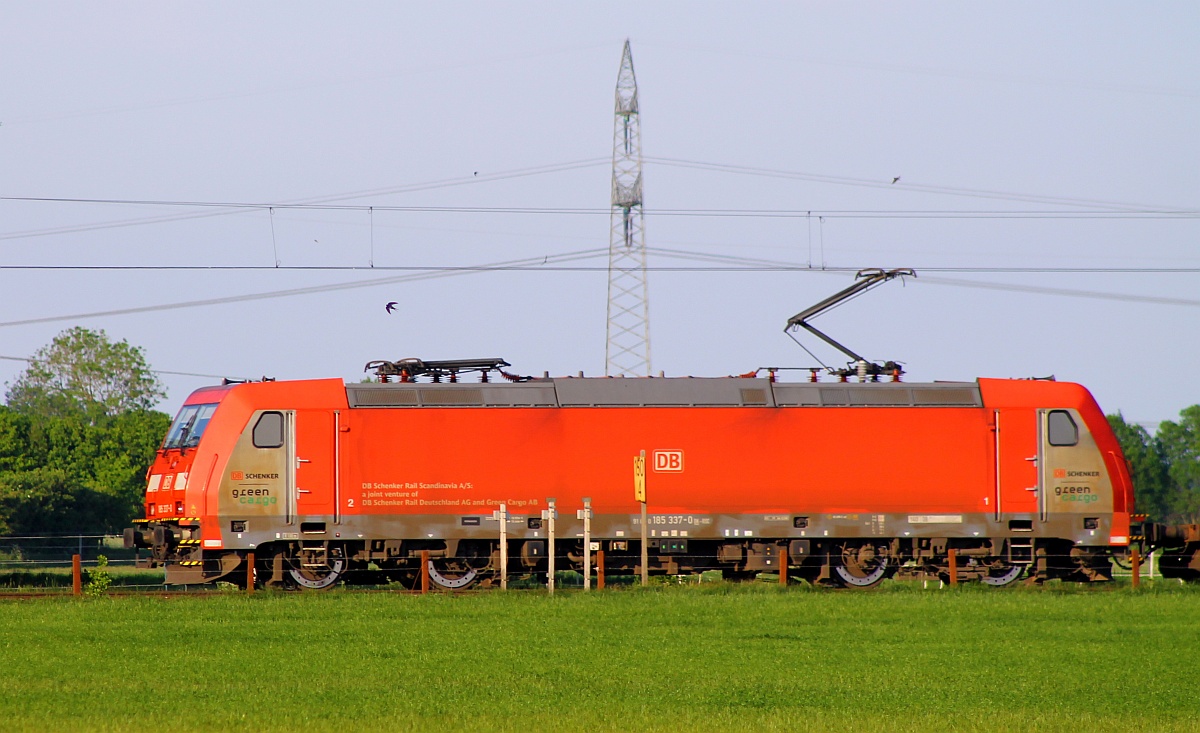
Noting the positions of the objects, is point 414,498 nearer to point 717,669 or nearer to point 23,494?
point 717,669

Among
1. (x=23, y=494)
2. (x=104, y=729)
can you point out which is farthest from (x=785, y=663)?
(x=23, y=494)

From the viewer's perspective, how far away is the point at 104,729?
13070 mm

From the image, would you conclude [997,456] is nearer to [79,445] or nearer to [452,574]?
[452,574]

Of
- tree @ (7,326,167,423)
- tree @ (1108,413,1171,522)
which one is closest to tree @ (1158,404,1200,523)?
tree @ (1108,413,1171,522)

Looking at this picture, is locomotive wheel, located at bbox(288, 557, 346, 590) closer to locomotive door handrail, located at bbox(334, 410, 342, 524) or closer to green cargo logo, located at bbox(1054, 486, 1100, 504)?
locomotive door handrail, located at bbox(334, 410, 342, 524)

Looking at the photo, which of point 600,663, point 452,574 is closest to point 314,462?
point 452,574

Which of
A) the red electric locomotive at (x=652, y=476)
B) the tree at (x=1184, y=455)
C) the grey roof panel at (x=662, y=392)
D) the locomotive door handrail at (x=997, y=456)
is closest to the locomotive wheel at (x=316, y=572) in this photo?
the red electric locomotive at (x=652, y=476)

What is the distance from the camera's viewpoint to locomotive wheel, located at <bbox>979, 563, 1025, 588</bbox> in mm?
29922

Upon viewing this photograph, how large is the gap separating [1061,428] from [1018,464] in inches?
47.5

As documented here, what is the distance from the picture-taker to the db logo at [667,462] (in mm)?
29266

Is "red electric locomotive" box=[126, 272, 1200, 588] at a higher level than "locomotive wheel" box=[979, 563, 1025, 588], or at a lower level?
higher

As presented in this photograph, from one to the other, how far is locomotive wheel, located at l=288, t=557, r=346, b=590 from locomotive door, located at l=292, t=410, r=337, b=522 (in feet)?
3.00

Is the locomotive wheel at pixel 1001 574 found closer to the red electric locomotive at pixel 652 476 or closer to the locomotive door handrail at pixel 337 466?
the red electric locomotive at pixel 652 476

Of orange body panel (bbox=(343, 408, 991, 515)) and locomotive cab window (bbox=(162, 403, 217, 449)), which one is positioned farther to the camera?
orange body panel (bbox=(343, 408, 991, 515))
